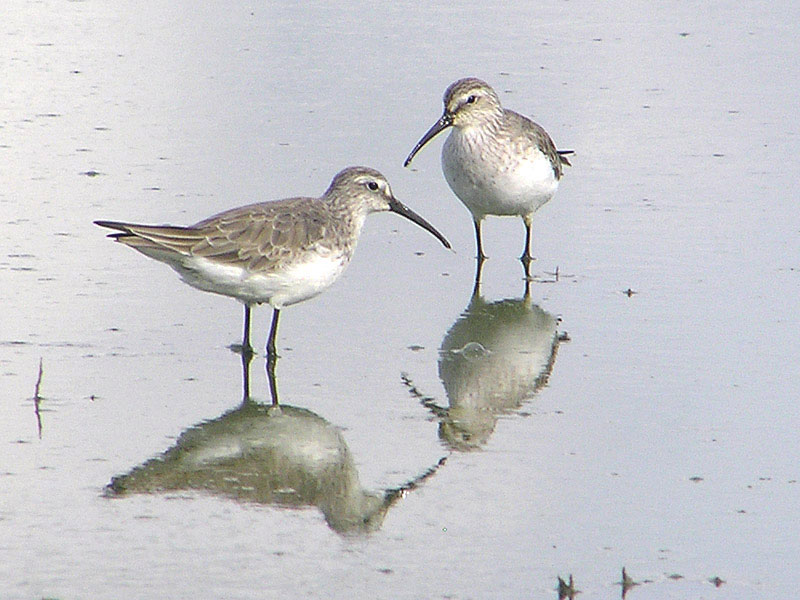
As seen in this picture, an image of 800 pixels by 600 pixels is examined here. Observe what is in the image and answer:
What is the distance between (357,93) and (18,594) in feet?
31.3

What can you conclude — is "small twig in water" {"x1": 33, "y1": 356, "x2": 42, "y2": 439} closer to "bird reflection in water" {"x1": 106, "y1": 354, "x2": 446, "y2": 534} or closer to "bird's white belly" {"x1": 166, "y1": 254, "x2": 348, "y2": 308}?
"bird reflection in water" {"x1": 106, "y1": 354, "x2": 446, "y2": 534}

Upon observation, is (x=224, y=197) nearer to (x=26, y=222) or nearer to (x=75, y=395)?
(x=26, y=222)

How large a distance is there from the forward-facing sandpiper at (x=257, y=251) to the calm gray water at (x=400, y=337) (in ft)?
1.41

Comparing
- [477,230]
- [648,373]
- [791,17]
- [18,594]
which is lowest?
[18,594]

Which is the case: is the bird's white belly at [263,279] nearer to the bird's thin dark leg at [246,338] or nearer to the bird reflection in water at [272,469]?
the bird's thin dark leg at [246,338]

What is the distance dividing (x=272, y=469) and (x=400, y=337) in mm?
2252

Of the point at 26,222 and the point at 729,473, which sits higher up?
the point at 26,222

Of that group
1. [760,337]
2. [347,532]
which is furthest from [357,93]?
[347,532]

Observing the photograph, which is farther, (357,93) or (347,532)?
(357,93)

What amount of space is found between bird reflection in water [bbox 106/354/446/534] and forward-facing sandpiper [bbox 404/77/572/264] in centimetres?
354

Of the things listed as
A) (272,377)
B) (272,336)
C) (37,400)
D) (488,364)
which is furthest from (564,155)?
(37,400)

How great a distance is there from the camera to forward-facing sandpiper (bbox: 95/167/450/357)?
8.63 m

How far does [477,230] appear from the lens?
449 inches

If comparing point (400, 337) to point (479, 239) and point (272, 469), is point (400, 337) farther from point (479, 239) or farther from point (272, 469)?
point (272, 469)
